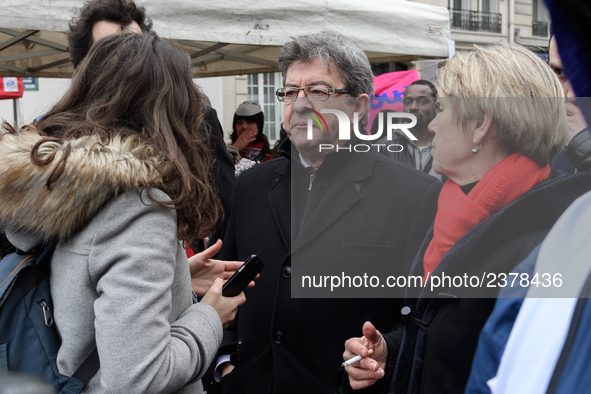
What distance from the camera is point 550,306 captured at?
34.4 inches

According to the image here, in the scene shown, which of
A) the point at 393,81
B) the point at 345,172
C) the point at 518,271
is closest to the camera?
the point at 518,271

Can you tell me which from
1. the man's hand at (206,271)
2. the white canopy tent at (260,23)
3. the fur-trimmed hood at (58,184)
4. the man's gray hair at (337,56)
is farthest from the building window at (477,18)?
the fur-trimmed hood at (58,184)

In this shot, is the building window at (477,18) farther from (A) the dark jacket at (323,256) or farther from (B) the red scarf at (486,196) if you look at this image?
(B) the red scarf at (486,196)

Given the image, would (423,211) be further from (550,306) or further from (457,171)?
(550,306)

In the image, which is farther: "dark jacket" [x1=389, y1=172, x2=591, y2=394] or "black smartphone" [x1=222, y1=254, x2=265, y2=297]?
"black smartphone" [x1=222, y1=254, x2=265, y2=297]

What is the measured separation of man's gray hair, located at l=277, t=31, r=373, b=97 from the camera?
2.21m

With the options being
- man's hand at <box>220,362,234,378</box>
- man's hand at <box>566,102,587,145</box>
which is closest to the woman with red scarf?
man's hand at <box>566,102,587,145</box>

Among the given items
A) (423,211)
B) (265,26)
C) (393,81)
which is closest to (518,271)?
(423,211)

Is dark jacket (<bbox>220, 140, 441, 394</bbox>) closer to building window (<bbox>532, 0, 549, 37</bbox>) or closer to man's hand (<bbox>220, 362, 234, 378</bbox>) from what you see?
man's hand (<bbox>220, 362, 234, 378</bbox>)

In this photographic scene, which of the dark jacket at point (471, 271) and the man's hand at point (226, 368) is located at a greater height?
the dark jacket at point (471, 271)

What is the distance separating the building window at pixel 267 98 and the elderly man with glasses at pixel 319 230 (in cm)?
1448

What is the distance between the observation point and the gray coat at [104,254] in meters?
1.36

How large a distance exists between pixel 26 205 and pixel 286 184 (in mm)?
1103

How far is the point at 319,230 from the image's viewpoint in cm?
204
